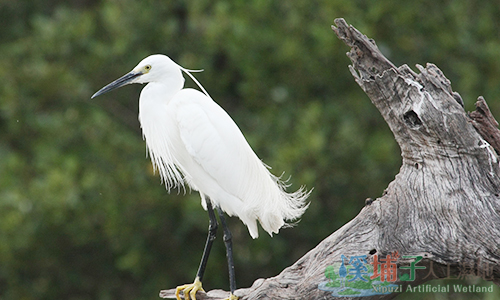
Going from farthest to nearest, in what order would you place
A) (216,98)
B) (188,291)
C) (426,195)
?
1. (216,98)
2. (188,291)
3. (426,195)

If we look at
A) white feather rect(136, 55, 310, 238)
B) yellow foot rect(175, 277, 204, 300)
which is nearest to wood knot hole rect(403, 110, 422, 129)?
white feather rect(136, 55, 310, 238)

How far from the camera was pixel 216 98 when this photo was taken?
20.1ft

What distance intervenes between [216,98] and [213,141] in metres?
3.29

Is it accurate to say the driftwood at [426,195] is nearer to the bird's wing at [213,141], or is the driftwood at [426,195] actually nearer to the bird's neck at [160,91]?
the bird's wing at [213,141]

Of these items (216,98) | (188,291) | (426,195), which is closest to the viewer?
(426,195)

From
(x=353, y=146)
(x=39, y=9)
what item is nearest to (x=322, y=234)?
(x=353, y=146)

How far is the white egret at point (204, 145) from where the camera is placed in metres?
2.88

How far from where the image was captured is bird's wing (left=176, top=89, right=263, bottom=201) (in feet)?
9.44

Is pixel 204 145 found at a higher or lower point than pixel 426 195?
higher

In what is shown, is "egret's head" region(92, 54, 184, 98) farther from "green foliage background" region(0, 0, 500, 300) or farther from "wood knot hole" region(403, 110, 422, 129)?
"green foliage background" region(0, 0, 500, 300)

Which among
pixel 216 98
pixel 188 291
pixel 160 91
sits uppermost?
pixel 216 98

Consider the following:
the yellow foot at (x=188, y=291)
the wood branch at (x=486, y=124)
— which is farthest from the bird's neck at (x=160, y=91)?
the wood branch at (x=486, y=124)

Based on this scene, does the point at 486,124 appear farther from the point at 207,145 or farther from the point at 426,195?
the point at 207,145

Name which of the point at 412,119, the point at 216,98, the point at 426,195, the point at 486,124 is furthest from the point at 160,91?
the point at 216,98
